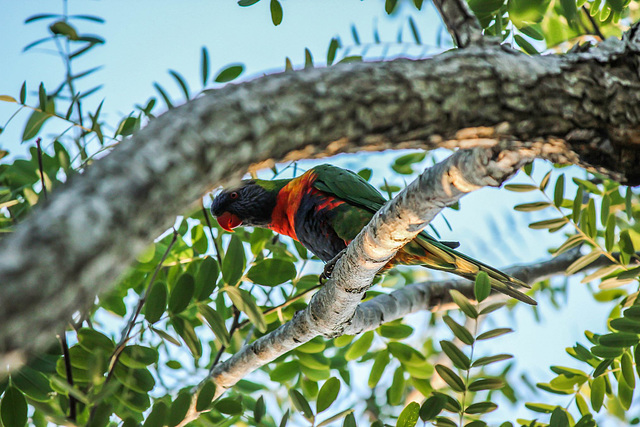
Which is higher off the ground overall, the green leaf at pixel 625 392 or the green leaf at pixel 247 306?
the green leaf at pixel 247 306

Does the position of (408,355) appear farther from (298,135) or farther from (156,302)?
(298,135)

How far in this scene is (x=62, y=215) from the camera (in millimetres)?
461

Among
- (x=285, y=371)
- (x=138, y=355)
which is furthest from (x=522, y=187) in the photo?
(x=138, y=355)

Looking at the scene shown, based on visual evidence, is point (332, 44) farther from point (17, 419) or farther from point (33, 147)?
point (17, 419)

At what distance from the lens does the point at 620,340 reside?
4.89 feet

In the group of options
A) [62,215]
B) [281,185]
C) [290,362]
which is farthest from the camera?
[281,185]

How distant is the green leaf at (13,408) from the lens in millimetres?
1270

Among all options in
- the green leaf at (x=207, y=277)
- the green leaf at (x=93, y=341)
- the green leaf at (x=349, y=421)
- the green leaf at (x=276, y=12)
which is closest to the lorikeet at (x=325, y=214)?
the green leaf at (x=349, y=421)

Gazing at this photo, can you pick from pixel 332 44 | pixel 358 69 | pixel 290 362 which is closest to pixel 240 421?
pixel 290 362

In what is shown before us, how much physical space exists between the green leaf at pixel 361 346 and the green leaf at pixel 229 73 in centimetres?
115

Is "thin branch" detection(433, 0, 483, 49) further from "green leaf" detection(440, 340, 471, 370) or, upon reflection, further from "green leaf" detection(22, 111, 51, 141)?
"green leaf" detection(22, 111, 51, 141)

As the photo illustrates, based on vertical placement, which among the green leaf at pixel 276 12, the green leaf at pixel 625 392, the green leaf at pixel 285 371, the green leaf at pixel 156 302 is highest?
the green leaf at pixel 276 12

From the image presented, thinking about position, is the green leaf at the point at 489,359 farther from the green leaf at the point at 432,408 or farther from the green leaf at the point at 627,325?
the green leaf at the point at 627,325

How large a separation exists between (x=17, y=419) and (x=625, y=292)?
8.10ft
